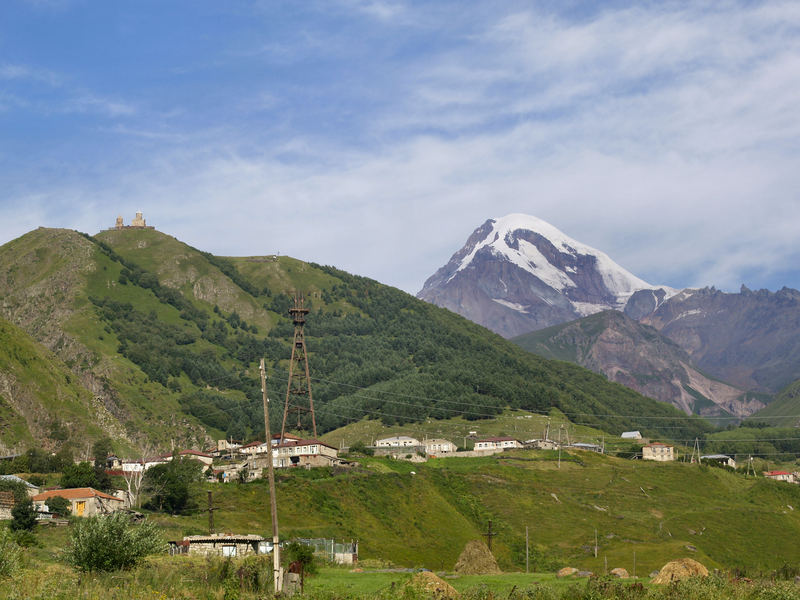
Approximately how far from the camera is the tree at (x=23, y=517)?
70.3 metres

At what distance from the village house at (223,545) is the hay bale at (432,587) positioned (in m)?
16.4

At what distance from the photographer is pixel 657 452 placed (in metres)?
191

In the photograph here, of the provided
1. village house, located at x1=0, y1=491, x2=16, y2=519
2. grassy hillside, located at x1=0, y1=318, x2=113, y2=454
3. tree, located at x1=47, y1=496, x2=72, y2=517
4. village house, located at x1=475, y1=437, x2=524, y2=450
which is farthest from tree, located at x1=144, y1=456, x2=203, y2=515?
village house, located at x1=475, y1=437, x2=524, y2=450

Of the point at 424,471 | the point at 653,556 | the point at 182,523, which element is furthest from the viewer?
the point at 424,471

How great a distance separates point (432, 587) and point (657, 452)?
6167 inches

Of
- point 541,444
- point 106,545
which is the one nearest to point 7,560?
point 106,545

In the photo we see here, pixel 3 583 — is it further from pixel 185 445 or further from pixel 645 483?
pixel 185 445

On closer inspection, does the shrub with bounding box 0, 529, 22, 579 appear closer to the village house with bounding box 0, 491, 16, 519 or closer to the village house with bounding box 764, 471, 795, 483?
the village house with bounding box 0, 491, 16, 519

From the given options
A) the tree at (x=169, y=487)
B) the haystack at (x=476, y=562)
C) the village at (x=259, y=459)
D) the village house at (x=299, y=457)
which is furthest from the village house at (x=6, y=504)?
the village house at (x=299, y=457)

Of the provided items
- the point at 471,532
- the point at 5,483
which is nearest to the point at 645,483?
the point at 471,532

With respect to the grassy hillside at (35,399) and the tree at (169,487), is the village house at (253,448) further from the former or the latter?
the tree at (169,487)

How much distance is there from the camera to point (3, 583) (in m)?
35.9

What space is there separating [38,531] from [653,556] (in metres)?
60.3

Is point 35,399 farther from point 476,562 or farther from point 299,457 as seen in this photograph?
point 476,562
